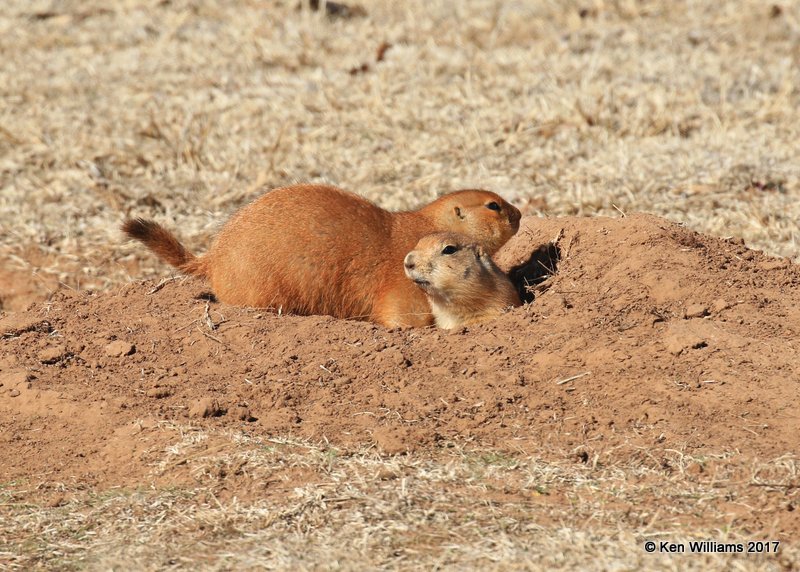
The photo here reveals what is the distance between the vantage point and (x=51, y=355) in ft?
17.4

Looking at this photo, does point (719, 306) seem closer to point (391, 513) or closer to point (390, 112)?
point (391, 513)

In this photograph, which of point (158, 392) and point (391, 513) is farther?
point (158, 392)

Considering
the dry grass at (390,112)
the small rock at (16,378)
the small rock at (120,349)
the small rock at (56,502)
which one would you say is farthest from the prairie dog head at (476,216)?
the small rock at (56,502)

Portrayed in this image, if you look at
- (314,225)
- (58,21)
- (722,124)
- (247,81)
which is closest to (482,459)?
(314,225)

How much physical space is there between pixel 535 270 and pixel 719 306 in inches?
50.2

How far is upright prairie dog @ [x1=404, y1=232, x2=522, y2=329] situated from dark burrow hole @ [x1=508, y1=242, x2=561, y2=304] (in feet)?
0.77

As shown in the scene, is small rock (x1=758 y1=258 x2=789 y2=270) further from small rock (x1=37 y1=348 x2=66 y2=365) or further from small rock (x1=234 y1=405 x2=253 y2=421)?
small rock (x1=37 y1=348 x2=66 y2=365)

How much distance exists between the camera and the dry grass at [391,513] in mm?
3420

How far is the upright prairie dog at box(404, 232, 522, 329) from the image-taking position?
5.45 m

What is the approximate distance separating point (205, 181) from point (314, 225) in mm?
2831

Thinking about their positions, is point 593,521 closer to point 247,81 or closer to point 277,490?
point 277,490

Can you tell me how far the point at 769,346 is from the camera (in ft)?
15.5

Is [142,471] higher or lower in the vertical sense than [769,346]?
lower

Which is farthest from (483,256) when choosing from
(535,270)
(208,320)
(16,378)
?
(16,378)
